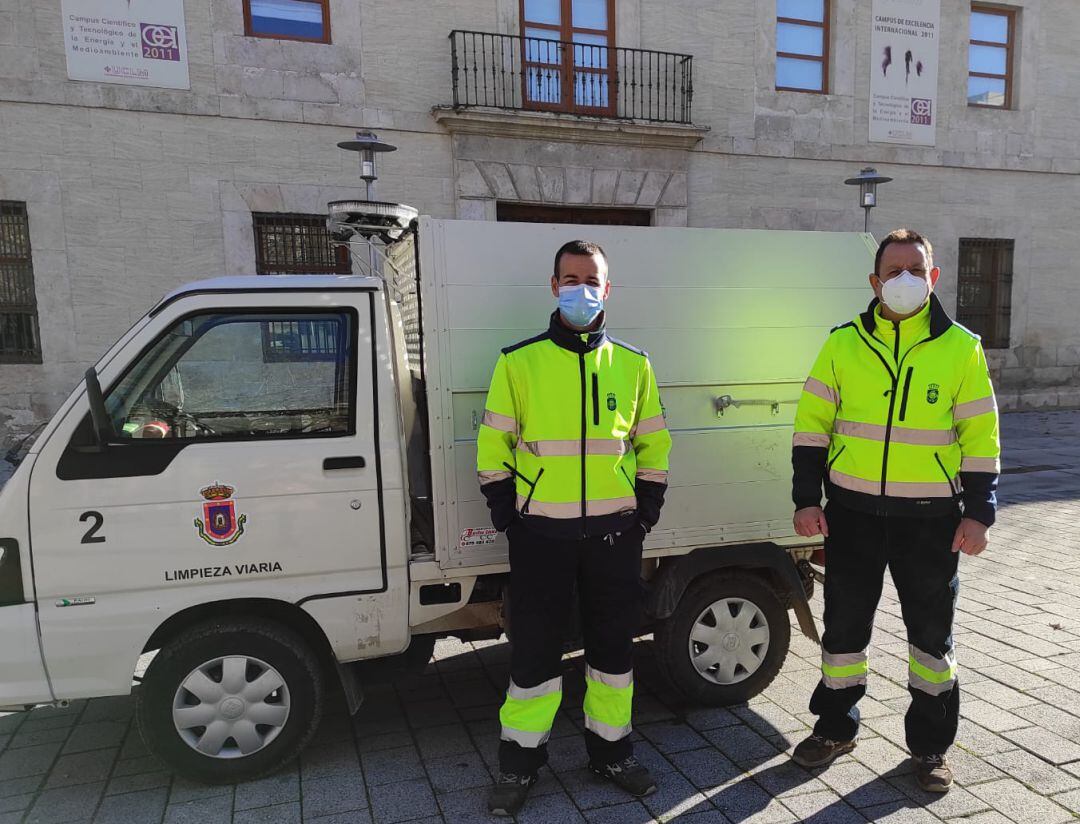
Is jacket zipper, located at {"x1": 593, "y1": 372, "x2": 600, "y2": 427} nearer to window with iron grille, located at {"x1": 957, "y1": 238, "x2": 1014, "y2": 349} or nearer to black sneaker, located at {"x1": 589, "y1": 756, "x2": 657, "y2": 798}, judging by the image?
black sneaker, located at {"x1": 589, "y1": 756, "x2": 657, "y2": 798}

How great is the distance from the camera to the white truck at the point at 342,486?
2805 mm

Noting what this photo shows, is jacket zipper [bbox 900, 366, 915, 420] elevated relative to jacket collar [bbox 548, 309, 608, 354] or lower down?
lower down

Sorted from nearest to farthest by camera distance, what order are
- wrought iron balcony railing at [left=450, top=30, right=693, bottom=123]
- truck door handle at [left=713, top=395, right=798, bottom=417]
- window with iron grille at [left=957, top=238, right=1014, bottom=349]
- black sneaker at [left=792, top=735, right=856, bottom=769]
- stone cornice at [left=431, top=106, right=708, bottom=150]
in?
black sneaker at [left=792, top=735, right=856, bottom=769], truck door handle at [left=713, top=395, right=798, bottom=417], stone cornice at [left=431, top=106, right=708, bottom=150], wrought iron balcony railing at [left=450, top=30, right=693, bottom=123], window with iron grille at [left=957, top=238, right=1014, bottom=349]

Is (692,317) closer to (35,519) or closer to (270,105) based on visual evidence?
(35,519)

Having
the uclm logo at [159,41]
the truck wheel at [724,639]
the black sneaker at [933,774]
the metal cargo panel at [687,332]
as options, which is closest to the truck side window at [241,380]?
the metal cargo panel at [687,332]

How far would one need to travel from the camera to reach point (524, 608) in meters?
2.91

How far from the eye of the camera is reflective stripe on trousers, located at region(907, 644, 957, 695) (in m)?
2.95

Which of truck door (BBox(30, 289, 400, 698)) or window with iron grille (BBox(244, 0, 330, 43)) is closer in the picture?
truck door (BBox(30, 289, 400, 698))

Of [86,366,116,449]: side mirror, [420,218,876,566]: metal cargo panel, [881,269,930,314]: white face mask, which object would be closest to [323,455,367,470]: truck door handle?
[420,218,876,566]: metal cargo panel

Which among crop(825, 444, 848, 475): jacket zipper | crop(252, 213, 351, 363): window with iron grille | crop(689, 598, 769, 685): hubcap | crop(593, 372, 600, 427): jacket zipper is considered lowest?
crop(689, 598, 769, 685): hubcap

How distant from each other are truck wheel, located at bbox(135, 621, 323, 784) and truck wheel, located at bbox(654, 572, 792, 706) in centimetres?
159

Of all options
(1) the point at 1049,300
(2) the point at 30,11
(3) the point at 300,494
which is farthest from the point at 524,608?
(1) the point at 1049,300

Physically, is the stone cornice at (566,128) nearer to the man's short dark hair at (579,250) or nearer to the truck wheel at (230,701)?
the man's short dark hair at (579,250)

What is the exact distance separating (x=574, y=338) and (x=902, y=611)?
5.56 feet
